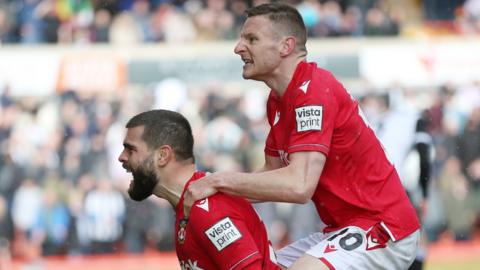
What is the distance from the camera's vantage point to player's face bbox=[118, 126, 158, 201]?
5305 millimetres

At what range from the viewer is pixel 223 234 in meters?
5.00

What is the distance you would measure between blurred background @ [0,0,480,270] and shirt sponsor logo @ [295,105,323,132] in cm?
812

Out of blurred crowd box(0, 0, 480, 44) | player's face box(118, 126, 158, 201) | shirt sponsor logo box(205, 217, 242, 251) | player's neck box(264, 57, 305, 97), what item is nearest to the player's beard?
player's face box(118, 126, 158, 201)

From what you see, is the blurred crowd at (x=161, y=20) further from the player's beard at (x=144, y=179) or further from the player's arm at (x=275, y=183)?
the player's arm at (x=275, y=183)

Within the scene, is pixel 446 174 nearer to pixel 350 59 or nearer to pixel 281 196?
pixel 350 59

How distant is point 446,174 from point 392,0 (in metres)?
4.59

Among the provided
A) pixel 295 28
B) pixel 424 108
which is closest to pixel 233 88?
pixel 424 108

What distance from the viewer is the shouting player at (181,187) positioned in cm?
511

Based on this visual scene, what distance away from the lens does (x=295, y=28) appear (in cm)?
577

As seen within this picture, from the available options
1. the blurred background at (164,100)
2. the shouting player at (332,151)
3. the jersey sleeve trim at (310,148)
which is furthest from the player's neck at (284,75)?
the blurred background at (164,100)

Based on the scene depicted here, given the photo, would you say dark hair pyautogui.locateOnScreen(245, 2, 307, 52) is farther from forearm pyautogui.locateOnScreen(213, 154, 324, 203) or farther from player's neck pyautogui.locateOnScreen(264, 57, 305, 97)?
forearm pyautogui.locateOnScreen(213, 154, 324, 203)

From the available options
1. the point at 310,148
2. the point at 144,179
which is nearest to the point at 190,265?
the point at 144,179

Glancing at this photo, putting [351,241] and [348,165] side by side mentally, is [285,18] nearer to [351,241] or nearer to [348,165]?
[348,165]

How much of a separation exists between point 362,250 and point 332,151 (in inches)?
21.3
